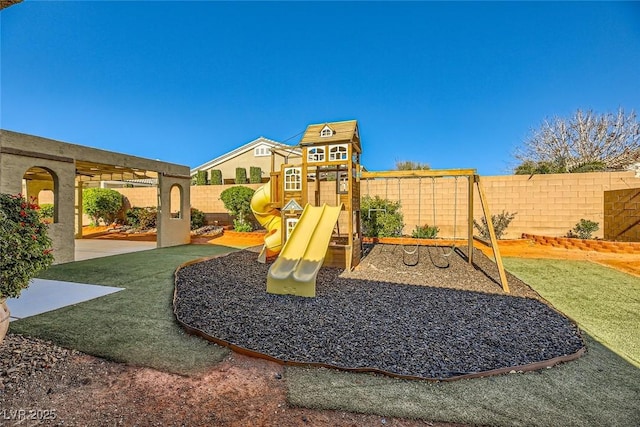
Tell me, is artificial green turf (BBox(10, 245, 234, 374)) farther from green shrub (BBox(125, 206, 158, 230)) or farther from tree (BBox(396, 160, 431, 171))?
tree (BBox(396, 160, 431, 171))

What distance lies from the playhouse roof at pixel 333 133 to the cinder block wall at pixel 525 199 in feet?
9.75

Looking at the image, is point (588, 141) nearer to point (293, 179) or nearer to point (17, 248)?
point (293, 179)

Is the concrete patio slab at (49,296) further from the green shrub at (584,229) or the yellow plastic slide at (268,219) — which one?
the green shrub at (584,229)

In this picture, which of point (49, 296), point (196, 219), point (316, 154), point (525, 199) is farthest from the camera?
point (196, 219)

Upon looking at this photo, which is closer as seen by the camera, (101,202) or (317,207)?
(317,207)

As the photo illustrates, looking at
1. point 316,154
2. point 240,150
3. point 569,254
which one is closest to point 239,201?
point 316,154

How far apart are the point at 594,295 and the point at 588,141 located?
1985 centimetres

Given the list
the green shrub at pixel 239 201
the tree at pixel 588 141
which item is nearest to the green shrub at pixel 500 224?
the tree at pixel 588 141

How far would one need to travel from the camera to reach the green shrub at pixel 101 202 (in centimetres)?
1530

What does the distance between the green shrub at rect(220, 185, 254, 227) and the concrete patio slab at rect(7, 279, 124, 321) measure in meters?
8.30

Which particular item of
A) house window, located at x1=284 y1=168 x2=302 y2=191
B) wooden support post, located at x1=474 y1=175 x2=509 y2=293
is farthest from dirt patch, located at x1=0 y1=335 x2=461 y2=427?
house window, located at x1=284 y1=168 x2=302 y2=191

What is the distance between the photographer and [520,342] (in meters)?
3.16

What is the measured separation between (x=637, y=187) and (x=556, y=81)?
5201mm

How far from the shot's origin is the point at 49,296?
4.55m
